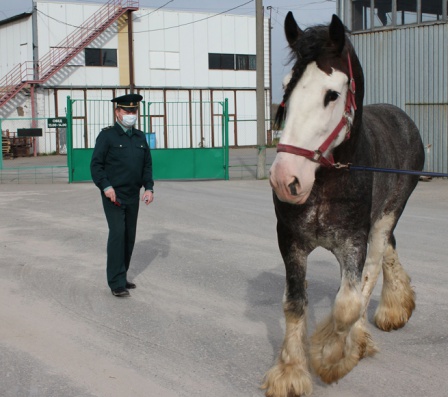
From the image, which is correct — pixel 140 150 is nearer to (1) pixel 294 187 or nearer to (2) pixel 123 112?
(2) pixel 123 112

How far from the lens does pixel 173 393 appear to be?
4980 mm

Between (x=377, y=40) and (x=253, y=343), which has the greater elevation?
(x=377, y=40)

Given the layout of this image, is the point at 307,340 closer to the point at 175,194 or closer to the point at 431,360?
the point at 431,360

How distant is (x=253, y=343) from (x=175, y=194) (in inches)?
514

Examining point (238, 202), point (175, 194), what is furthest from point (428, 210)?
point (175, 194)

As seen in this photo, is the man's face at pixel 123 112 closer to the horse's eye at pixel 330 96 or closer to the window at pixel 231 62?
the horse's eye at pixel 330 96

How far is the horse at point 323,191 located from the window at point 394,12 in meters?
19.3

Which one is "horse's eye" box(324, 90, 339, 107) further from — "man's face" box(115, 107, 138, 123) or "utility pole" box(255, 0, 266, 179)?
"utility pole" box(255, 0, 266, 179)

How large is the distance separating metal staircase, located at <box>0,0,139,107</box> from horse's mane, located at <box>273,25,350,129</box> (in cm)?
4059

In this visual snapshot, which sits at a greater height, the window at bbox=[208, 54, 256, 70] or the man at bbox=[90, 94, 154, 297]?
the window at bbox=[208, 54, 256, 70]

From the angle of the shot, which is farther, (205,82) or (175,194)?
(205,82)

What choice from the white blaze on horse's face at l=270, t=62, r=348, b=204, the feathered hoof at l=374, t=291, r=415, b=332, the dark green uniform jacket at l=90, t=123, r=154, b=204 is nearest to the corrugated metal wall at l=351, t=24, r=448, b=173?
the dark green uniform jacket at l=90, t=123, r=154, b=204

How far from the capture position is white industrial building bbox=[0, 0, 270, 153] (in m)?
43.8

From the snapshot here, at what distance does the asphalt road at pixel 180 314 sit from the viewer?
5238 mm
